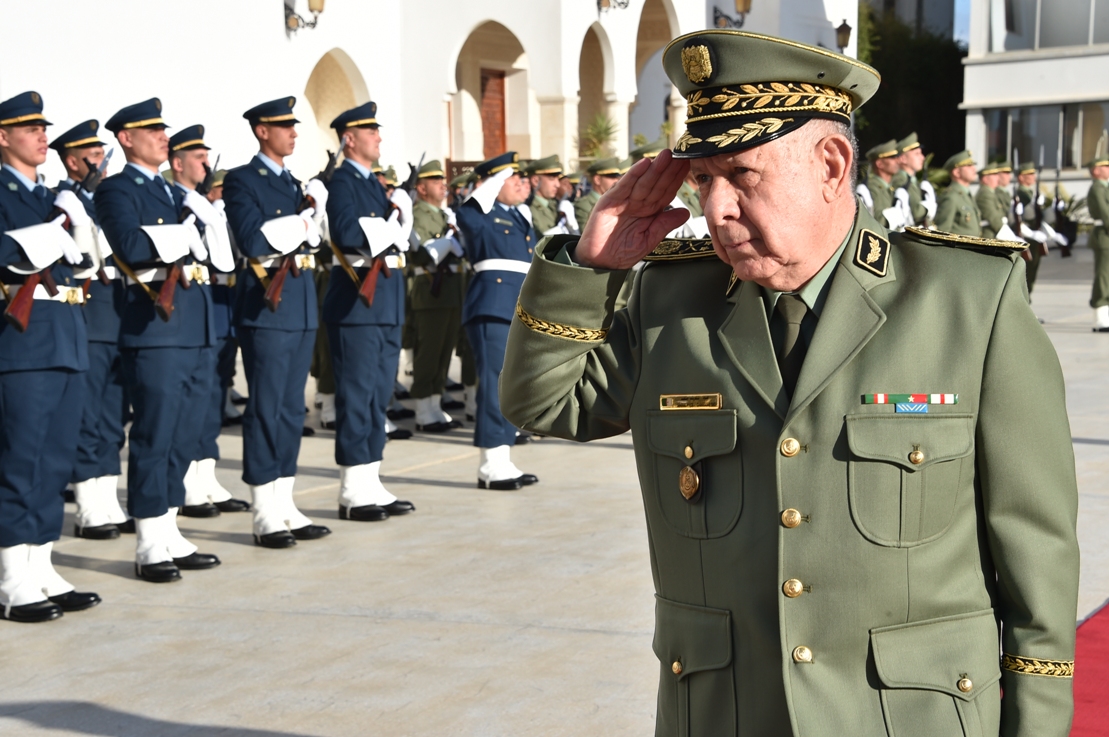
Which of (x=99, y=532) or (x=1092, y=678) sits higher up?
(x=1092, y=678)

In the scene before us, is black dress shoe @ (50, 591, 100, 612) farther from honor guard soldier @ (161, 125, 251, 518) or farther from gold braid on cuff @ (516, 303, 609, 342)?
gold braid on cuff @ (516, 303, 609, 342)

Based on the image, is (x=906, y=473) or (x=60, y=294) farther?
(x=60, y=294)

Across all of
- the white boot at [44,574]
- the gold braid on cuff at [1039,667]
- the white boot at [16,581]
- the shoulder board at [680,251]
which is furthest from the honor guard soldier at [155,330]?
the gold braid on cuff at [1039,667]

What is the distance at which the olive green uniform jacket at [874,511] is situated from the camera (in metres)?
1.83

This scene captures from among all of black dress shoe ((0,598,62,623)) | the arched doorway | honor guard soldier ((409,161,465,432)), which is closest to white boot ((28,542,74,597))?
black dress shoe ((0,598,62,623))

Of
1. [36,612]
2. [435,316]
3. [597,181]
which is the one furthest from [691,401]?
[597,181]

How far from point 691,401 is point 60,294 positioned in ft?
13.9

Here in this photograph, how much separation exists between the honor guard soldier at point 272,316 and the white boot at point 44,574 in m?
1.18

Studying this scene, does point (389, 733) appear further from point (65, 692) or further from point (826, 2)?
point (826, 2)

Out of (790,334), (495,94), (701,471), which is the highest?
(495,94)

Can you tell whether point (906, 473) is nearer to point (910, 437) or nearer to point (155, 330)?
point (910, 437)

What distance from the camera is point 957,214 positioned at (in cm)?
1377

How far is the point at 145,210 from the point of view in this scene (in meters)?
→ 6.06

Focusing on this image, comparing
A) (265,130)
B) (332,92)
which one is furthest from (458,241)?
(332,92)
